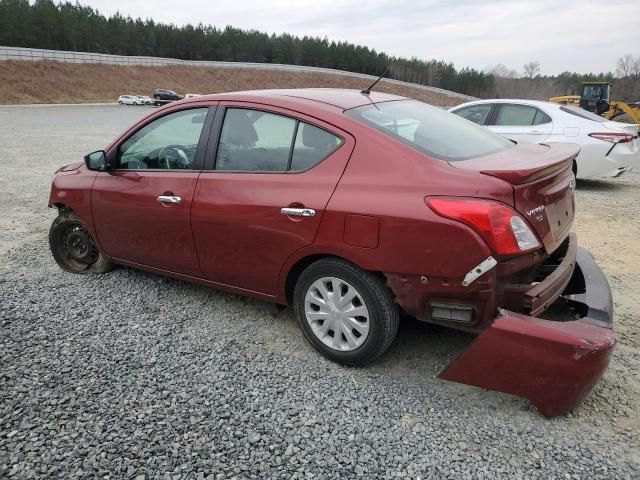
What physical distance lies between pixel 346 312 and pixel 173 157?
1.77 meters

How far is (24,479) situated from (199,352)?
119 centimetres

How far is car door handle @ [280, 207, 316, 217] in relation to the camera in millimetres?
2851

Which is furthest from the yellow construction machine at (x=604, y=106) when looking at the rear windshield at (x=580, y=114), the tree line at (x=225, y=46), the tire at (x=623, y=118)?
the tree line at (x=225, y=46)

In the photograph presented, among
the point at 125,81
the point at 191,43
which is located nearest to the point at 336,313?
the point at 125,81

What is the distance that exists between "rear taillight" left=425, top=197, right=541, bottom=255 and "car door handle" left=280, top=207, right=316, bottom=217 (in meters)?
0.76

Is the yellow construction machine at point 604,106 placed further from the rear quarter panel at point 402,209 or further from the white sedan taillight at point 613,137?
the rear quarter panel at point 402,209

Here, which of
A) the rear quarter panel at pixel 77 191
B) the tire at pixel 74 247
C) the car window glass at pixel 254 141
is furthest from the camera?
the tire at pixel 74 247

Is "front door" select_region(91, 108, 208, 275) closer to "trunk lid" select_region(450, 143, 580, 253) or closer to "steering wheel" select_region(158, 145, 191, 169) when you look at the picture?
"steering wheel" select_region(158, 145, 191, 169)

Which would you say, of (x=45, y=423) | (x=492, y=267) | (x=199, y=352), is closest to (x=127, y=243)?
(x=199, y=352)

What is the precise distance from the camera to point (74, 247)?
15.0ft

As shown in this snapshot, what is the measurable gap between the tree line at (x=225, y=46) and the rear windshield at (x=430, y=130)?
56471 millimetres

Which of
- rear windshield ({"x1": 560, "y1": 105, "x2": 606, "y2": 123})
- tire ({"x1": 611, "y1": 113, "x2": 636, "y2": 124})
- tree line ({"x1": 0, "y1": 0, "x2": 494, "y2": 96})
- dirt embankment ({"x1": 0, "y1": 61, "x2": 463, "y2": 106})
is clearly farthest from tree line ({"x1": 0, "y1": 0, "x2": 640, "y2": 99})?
rear windshield ({"x1": 560, "y1": 105, "x2": 606, "y2": 123})

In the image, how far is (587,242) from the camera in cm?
550

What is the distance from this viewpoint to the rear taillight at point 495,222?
94.1 inches
